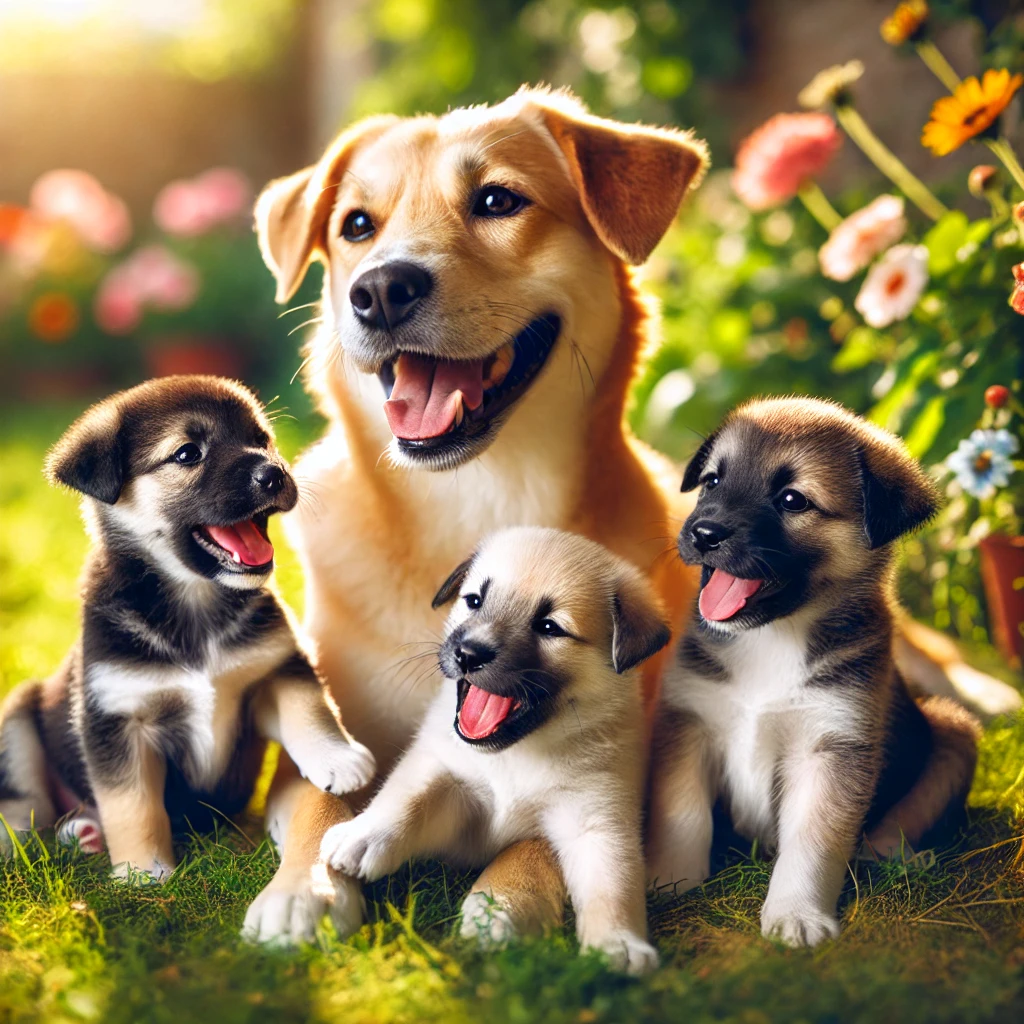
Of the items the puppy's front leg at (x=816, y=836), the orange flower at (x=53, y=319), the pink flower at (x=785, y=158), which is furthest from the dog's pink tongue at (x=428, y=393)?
the orange flower at (x=53, y=319)

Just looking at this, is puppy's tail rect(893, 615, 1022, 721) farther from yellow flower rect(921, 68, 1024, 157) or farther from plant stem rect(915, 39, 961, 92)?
plant stem rect(915, 39, 961, 92)

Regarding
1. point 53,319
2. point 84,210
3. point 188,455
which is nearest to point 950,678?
point 188,455

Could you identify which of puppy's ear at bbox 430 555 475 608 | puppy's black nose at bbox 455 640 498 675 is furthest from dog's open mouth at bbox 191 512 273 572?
puppy's black nose at bbox 455 640 498 675

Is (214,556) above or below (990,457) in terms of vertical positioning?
above

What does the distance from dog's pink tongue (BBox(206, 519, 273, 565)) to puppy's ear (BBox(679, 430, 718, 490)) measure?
99 centimetres

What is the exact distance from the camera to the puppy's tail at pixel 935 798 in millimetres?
2613

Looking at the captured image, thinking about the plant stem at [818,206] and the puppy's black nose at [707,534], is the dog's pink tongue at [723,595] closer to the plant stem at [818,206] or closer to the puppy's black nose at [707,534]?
the puppy's black nose at [707,534]

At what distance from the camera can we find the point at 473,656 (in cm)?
224

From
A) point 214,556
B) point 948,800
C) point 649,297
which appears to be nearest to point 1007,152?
point 649,297

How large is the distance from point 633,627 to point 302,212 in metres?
1.56

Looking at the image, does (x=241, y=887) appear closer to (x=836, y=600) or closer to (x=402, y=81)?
(x=836, y=600)

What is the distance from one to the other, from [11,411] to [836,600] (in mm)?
7803

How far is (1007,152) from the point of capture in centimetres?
329

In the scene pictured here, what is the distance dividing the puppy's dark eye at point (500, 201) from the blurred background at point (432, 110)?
→ 5.50ft
